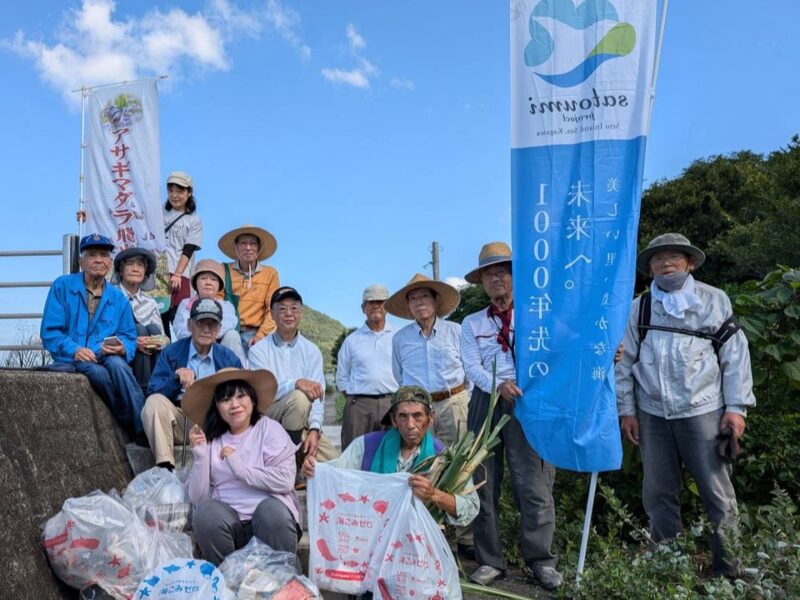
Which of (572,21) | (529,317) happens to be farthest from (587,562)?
(572,21)

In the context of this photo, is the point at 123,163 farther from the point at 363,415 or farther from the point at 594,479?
the point at 594,479

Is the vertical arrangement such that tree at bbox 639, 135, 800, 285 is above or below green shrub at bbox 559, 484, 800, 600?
above

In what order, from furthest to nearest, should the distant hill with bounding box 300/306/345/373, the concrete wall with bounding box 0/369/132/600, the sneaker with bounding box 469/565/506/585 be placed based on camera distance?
the distant hill with bounding box 300/306/345/373
the sneaker with bounding box 469/565/506/585
the concrete wall with bounding box 0/369/132/600

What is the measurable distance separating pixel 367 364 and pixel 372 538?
2288 mm

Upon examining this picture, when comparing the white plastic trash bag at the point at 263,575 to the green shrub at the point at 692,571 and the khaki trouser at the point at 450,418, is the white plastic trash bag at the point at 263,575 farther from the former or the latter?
the khaki trouser at the point at 450,418

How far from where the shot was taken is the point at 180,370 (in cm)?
432

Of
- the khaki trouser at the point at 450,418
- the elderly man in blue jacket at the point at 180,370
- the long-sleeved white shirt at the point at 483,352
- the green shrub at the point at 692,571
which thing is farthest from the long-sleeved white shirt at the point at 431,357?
the green shrub at the point at 692,571

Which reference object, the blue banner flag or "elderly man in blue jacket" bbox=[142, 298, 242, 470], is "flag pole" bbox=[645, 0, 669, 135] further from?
"elderly man in blue jacket" bbox=[142, 298, 242, 470]

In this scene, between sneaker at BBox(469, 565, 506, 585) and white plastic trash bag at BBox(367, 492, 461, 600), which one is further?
sneaker at BBox(469, 565, 506, 585)

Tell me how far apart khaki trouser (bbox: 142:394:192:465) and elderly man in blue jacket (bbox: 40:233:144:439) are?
194 mm

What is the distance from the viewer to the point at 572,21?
382 centimetres

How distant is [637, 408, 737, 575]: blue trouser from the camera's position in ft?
12.6

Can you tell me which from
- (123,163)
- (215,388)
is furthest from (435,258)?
→ (215,388)

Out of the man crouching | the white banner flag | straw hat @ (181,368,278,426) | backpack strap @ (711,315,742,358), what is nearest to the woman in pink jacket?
straw hat @ (181,368,278,426)
